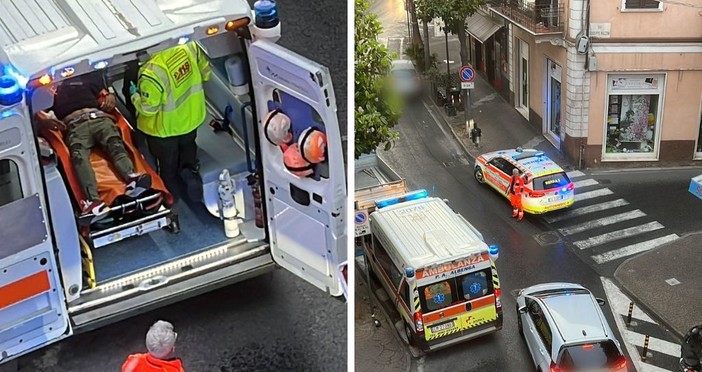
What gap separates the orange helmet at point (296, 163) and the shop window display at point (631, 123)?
48.9 inches

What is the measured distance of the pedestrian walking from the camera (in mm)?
3244

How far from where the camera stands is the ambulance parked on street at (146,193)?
269 cm

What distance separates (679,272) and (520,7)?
125 cm

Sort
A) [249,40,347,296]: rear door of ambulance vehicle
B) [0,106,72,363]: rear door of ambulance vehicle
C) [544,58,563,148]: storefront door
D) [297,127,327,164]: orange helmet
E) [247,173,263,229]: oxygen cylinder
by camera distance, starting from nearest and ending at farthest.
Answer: [0,106,72,363]: rear door of ambulance vehicle < [249,40,347,296]: rear door of ambulance vehicle < [297,127,327,164]: orange helmet < [544,58,563,148]: storefront door < [247,173,263,229]: oxygen cylinder

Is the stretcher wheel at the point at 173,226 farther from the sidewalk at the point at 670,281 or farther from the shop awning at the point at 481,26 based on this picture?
the sidewalk at the point at 670,281

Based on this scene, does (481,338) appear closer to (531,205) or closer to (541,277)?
(541,277)

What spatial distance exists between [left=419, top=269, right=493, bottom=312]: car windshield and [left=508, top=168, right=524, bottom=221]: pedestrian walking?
Result: 28cm

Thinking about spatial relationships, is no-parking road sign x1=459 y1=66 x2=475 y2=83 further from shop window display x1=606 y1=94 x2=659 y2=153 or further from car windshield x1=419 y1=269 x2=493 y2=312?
car windshield x1=419 y1=269 x2=493 y2=312

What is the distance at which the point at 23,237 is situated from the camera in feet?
8.99

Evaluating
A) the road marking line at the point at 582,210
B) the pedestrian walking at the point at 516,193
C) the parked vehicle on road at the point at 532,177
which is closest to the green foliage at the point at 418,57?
the parked vehicle on road at the point at 532,177

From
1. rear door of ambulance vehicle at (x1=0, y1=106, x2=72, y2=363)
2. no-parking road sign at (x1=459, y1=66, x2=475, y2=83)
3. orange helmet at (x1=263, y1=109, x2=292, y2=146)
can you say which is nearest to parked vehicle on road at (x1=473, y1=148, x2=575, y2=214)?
no-parking road sign at (x1=459, y1=66, x2=475, y2=83)

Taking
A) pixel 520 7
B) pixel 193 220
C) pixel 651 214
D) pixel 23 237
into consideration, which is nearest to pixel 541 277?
pixel 651 214

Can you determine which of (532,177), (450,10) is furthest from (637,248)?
(450,10)

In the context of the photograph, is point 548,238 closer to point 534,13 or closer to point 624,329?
point 624,329
